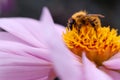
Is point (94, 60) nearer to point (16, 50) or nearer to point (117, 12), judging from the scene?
point (16, 50)

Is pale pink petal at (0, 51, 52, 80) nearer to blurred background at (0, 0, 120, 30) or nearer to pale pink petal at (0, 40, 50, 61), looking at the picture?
pale pink petal at (0, 40, 50, 61)

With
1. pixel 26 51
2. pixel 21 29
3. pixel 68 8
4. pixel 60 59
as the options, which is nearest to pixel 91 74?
pixel 60 59

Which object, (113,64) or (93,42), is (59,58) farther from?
(93,42)

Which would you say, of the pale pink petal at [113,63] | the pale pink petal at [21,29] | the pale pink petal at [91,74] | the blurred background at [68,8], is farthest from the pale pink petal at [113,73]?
the blurred background at [68,8]

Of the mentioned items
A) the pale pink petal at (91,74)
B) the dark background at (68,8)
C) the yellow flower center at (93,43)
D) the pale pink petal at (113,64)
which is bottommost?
the pale pink petal at (91,74)

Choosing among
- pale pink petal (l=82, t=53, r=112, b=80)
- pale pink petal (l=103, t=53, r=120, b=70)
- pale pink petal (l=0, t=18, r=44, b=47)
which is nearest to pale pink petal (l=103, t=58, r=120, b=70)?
pale pink petal (l=103, t=53, r=120, b=70)

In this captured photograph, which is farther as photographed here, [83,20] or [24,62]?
[83,20]

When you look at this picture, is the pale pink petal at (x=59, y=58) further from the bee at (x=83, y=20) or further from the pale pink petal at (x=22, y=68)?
the bee at (x=83, y=20)

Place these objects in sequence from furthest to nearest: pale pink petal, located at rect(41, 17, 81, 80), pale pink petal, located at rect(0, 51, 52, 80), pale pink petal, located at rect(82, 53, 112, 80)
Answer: pale pink petal, located at rect(0, 51, 52, 80)
pale pink petal, located at rect(82, 53, 112, 80)
pale pink petal, located at rect(41, 17, 81, 80)
